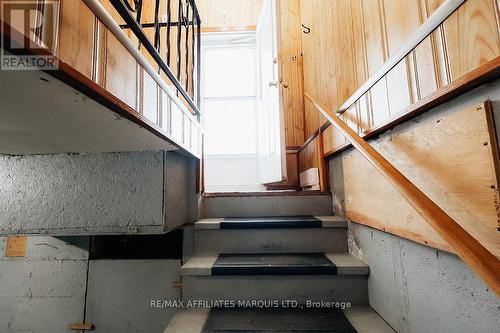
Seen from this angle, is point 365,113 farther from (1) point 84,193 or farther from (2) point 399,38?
(1) point 84,193

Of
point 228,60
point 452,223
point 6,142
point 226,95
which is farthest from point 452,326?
point 228,60

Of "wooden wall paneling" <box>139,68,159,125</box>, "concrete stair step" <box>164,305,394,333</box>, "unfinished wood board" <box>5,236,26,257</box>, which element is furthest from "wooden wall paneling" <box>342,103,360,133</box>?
"unfinished wood board" <box>5,236,26,257</box>

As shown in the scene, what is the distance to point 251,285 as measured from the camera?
1.39 m

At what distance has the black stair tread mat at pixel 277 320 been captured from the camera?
1.13 metres

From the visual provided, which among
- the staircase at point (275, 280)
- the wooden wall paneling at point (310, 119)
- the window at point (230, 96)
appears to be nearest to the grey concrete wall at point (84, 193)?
the staircase at point (275, 280)

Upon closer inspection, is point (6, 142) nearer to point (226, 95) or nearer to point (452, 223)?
point (452, 223)

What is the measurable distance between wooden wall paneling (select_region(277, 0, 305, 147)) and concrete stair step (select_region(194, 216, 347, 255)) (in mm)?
1824

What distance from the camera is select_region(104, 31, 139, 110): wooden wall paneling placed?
2.34ft

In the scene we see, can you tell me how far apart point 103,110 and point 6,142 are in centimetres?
72

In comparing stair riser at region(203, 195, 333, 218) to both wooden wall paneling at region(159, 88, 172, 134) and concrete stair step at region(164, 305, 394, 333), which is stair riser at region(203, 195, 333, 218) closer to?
concrete stair step at region(164, 305, 394, 333)

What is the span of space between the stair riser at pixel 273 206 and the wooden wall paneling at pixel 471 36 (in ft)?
4.32

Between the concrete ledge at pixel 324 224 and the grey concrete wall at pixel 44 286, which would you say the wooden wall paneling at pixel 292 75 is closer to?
the concrete ledge at pixel 324 224

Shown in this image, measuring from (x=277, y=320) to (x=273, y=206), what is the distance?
2.79 ft

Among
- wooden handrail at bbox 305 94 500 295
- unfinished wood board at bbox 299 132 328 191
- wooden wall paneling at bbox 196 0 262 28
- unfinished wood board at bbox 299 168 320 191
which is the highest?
wooden wall paneling at bbox 196 0 262 28
